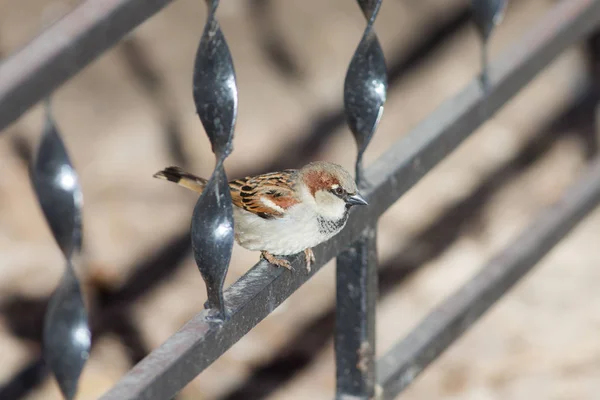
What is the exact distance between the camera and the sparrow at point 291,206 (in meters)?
2.18

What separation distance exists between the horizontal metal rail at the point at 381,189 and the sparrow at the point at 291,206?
0.05 m

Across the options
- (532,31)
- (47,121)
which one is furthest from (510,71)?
(47,121)

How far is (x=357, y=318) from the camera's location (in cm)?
223

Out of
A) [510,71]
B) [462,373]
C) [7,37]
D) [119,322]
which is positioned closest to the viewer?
[510,71]

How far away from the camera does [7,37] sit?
218 inches

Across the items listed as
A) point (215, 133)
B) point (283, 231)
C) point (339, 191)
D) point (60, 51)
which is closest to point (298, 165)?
point (283, 231)

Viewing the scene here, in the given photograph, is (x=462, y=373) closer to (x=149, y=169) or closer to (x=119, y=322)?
(x=119, y=322)

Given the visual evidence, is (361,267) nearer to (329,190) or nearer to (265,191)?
(329,190)

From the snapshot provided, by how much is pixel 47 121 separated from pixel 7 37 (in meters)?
4.25

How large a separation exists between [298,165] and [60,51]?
359 cm

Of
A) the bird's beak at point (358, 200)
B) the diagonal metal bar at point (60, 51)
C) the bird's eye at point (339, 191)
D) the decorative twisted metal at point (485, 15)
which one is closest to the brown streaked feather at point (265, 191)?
the bird's eye at point (339, 191)

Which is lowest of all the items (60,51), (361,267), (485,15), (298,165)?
(60,51)

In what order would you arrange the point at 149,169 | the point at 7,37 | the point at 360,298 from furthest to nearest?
the point at 7,37 → the point at 149,169 → the point at 360,298

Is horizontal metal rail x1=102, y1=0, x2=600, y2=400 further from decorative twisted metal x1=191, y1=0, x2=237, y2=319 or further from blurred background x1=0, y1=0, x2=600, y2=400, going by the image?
blurred background x1=0, y1=0, x2=600, y2=400
